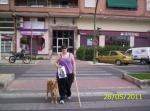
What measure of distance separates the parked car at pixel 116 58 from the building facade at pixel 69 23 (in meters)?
10.4

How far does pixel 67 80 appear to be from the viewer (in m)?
11.8

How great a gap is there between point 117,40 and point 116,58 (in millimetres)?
16453

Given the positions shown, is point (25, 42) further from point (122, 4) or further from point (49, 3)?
point (122, 4)

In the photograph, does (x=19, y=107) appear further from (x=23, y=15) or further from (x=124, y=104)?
(x=23, y=15)

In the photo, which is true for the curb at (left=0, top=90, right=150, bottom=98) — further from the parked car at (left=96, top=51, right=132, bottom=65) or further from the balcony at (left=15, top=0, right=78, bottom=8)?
the balcony at (left=15, top=0, right=78, bottom=8)

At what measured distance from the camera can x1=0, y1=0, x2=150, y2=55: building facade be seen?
165ft

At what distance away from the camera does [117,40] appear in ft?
176

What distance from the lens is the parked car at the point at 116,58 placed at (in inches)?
1439

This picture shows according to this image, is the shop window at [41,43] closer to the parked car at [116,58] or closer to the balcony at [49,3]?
the balcony at [49,3]

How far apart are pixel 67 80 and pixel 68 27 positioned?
4021cm

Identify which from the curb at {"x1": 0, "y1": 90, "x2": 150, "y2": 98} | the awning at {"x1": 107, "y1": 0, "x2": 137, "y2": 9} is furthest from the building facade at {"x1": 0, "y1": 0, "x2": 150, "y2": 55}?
the curb at {"x1": 0, "y1": 90, "x2": 150, "y2": 98}
